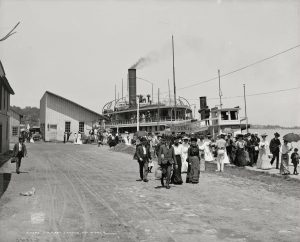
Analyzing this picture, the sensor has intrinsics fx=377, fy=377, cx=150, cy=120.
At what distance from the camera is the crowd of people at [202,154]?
12078 millimetres

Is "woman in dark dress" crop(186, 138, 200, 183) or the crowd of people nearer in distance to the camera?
the crowd of people

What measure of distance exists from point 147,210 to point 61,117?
39.2 m

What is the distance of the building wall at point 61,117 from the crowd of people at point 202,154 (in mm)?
28396

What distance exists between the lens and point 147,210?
8.41m

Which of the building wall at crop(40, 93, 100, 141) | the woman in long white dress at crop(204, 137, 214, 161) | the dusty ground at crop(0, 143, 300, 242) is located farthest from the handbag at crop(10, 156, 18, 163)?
the building wall at crop(40, 93, 100, 141)

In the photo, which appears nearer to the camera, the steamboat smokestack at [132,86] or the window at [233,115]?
the window at [233,115]

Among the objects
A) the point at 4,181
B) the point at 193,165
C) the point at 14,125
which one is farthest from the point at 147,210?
the point at 14,125

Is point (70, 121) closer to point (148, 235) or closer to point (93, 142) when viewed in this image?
point (93, 142)

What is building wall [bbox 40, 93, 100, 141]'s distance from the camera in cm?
4581

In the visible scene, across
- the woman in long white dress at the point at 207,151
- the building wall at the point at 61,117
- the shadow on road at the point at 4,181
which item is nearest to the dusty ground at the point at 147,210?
the shadow on road at the point at 4,181

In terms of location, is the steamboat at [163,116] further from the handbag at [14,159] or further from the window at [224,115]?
the handbag at [14,159]

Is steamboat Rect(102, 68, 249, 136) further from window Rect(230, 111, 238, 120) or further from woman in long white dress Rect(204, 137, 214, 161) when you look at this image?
woman in long white dress Rect(204, 137, 214, 161)

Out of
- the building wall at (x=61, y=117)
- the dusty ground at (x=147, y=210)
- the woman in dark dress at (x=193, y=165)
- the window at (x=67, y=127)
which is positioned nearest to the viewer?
the dusty ground at (x=147, y=210)

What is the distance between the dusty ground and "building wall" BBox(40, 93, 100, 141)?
32.7 meters
